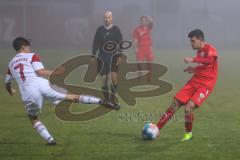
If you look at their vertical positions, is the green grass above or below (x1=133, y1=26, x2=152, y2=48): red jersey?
below

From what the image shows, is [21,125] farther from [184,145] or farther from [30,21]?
[30,21]

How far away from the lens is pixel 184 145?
31.5ft

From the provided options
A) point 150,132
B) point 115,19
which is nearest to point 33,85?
point 150,132

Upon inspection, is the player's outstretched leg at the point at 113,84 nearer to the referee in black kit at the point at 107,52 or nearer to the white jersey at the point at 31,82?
the referee in black kit at the point at 107,52

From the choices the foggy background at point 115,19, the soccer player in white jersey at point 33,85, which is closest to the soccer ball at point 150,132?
the soccer player in white jersey at point 33,85

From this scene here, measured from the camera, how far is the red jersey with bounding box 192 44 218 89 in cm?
967

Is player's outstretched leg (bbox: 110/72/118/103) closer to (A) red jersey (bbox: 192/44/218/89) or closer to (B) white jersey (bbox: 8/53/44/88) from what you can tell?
(A) red jersey (bbox: 192/44/218/89)

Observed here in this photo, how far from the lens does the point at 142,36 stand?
1984cm

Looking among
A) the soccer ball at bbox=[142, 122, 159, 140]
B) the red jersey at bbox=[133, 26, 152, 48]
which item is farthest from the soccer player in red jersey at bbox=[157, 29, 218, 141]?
the red jersey at bbox=[133, 26, 152, 48]

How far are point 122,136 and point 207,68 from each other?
78.9 inches

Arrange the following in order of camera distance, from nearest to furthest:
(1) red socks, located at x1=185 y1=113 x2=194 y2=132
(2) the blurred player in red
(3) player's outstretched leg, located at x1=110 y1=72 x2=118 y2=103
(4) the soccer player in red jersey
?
1. (4) the soccer player in red jersey
2. (1) red socks, located at x1=185 y1=113 x2=194 y2=132
3. (3) player's outstretched leg, located at x1=110 y1=72 x2=118 y2=103
4. (2) the blurred player in red

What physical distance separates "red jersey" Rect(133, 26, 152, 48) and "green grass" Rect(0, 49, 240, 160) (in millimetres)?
4710

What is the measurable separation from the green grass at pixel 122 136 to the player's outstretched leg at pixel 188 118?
14 centimetres

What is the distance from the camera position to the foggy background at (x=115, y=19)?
42.0 m
